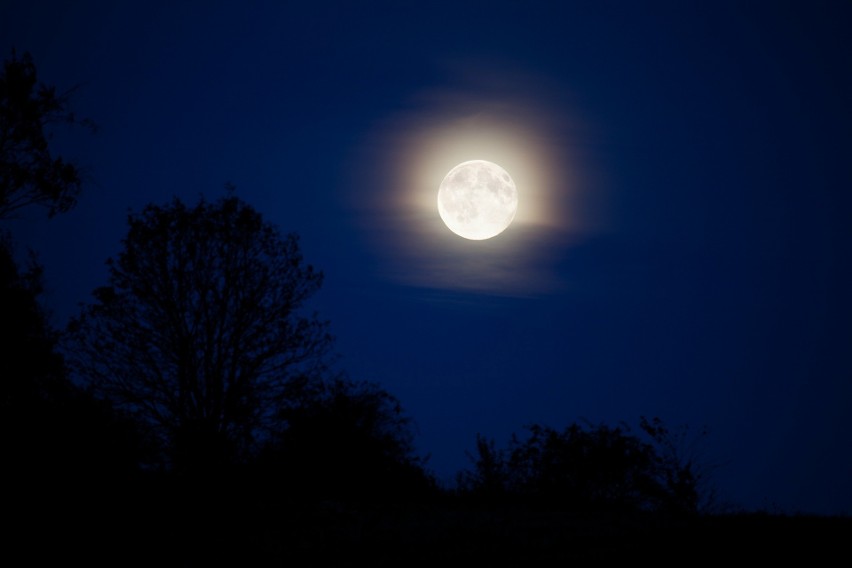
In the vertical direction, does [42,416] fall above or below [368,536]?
above

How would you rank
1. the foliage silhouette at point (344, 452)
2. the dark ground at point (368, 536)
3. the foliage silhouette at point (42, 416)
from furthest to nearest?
the foliage silhouette at point (344, 452)
the foliage silhouette at point (42, 416)
the dark ground at point (368, 536)

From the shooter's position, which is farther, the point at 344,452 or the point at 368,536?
the point at 344,452

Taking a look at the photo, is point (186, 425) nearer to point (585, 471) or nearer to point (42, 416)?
point (42, 416)

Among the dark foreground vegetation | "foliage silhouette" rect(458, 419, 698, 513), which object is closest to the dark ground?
the dark foreground vegetation

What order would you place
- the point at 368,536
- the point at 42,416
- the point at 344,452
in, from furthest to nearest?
1. the point at 344,452
2. the point at 42,416
3. the point at 368,536

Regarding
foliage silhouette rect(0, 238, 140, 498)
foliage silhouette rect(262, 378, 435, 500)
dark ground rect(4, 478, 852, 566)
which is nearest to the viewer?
dark ground rect(4, 478, 852, 566)

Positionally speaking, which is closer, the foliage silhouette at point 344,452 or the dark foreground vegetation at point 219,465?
the dark foreground vegetation at point 219,465

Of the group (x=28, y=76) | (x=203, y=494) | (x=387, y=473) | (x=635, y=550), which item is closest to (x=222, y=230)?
(x=28, y=76)

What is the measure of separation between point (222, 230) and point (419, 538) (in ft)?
35.1

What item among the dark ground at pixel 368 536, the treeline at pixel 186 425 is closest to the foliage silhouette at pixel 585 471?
the treeline at pixel 186 425

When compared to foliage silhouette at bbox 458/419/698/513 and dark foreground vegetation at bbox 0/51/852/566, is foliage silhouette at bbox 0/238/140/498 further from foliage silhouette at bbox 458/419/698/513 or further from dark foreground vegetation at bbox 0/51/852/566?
foliage silhouette at bbox 458/419/698/513

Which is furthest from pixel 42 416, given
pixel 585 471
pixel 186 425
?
pixel 585 471

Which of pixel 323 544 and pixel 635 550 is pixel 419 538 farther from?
pixel 635 550

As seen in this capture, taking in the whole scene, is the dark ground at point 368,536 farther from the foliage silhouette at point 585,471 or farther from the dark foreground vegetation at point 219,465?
the foliage silhouette at point 585,471
